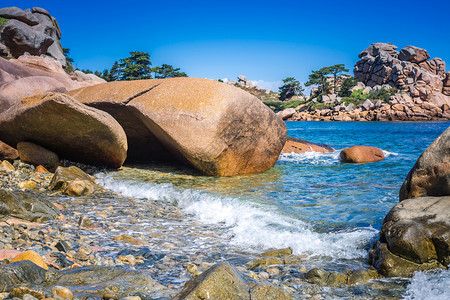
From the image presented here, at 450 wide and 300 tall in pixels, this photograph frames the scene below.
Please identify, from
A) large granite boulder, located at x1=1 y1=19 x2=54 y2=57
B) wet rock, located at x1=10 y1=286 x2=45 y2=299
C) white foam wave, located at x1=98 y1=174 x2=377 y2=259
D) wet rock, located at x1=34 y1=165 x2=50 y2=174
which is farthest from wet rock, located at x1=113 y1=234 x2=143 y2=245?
large granite boulder, located at x1=1 y1=19 x2=54 y2=57

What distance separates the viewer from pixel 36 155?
27.3 ft

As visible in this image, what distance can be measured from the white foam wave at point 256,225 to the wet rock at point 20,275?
229cm

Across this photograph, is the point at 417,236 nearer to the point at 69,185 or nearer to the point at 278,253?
the point at 278,253

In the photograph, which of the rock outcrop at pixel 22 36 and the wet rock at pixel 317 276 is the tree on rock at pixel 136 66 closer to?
the rock outcrop at pixel 22 36

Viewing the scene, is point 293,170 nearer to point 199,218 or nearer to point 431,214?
point 199,218

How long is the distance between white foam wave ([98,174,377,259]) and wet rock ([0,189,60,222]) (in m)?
2.19

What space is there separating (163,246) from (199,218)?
4.96ft

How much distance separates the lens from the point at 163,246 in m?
4.08

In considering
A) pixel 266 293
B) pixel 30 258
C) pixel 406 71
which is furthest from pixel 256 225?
pixel 406 71

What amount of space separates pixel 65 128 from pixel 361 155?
9.66 metres

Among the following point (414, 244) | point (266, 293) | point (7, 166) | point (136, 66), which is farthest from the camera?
point (136, 66)

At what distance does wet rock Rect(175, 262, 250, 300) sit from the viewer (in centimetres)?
231

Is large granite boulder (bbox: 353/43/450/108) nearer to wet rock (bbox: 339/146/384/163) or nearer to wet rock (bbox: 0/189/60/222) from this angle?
wet rock (bbox: 339/146/384/163)

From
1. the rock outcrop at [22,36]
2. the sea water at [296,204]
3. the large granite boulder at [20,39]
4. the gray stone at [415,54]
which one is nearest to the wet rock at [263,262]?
the sea water at [296,204]
